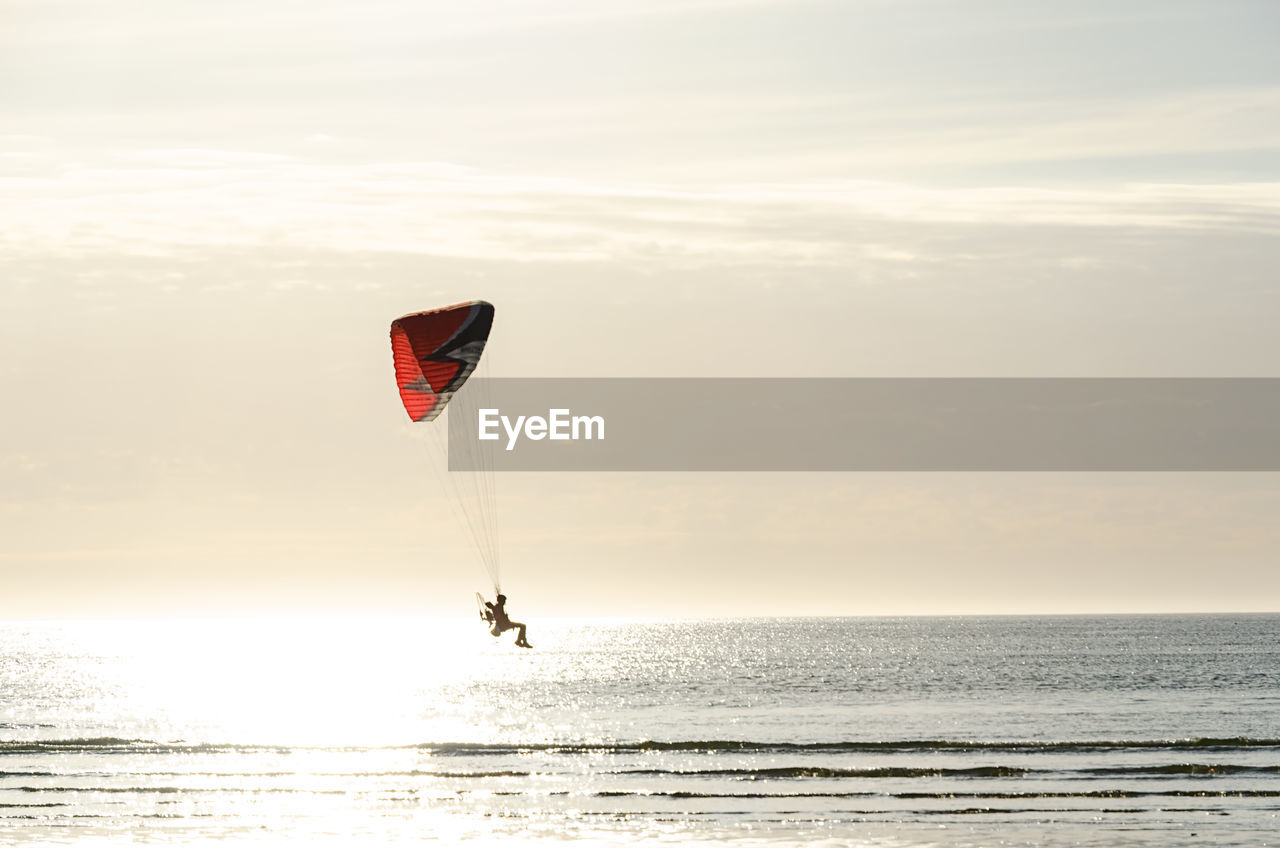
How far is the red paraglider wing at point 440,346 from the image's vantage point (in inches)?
1484

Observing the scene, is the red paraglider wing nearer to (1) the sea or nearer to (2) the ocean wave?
(1) the sea

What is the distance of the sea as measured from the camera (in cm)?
3378

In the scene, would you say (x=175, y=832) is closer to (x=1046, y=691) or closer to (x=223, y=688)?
(x=1046, y=691)

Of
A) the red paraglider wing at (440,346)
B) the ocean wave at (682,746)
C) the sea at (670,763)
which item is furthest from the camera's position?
the ocean wave at (682,746)

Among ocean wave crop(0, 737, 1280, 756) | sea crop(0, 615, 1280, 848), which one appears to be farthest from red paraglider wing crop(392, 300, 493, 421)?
ocean wave crop(0, 737, 1280, 756)

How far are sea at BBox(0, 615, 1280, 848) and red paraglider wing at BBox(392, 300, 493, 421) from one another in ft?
24.3

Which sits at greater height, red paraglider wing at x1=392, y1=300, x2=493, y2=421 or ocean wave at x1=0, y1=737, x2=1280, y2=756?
red paraglider wing at x1=392, y1=300, x2=493, y2=421

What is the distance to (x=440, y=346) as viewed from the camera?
37750mm

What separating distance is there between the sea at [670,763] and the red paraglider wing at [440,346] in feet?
24.3

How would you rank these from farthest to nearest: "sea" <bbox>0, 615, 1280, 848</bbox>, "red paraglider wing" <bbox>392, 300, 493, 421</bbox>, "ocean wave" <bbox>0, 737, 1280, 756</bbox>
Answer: "ocean wave" <bbox>0, 737, 1280, 756</bbox> < "red paraglider wing" <bbox>392, 300, 493, 421</bbox> < "sea" <bbox>0, 615, 1280, 848</bbox>

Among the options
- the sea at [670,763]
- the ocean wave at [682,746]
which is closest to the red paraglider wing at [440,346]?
the sea at [670,763]

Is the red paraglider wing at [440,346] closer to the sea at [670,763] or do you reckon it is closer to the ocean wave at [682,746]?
the sea at [670,763]

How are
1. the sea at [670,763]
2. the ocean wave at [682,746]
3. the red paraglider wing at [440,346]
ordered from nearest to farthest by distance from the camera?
1. the sea at [670,763]
2. the red paraglider wing at [440,346]
3. the ocean wave at [682,746]

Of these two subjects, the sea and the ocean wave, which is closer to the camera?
the sea
